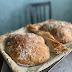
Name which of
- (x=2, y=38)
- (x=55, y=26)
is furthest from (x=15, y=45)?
(x=55, y=26)

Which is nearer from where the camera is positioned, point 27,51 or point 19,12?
point 27,51

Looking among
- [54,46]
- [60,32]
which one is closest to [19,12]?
[60,32]

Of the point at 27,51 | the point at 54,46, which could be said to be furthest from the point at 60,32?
the point at 27,51

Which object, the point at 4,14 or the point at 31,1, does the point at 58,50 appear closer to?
the point at 4,14

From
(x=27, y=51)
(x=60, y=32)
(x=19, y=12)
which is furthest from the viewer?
(x=19, y=12)

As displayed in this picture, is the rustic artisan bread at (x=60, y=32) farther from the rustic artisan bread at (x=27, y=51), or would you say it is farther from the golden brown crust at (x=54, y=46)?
the rustic artisan bread at (x=27, y=51)

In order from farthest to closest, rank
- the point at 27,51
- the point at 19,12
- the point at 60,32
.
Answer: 1. the point at 19,12
2. the point at 60,32
3. the point at 27,51

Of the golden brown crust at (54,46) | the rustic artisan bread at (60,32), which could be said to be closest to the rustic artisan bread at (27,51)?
the golden brown crust at (54,46)

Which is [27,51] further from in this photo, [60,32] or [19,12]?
[19,12]
